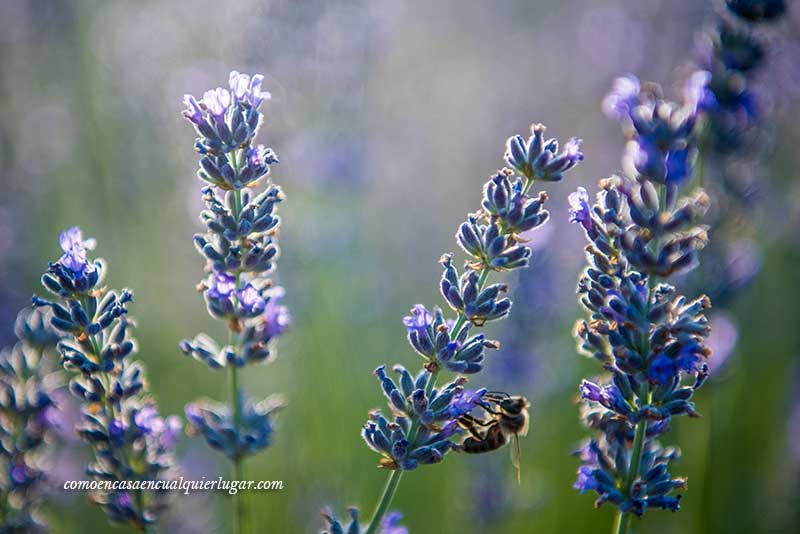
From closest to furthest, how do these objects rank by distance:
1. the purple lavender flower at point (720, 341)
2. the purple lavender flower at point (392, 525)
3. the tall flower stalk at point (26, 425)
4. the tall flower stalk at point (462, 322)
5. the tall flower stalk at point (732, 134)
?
the tall flower stalk at point (462, 322)
the purple lavender flower at point (392, 525)
the tall flower stalk at point (26, 425)
the tall flower stalk at point (732, 134)
the purple lavender flower at point (720, 341)

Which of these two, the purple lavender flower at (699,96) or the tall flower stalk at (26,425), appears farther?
the tall flower stalk at (26,425)

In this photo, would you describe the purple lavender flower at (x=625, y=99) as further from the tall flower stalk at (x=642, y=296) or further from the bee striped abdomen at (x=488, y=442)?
the bee striped abdomen at (x=488, y=442)

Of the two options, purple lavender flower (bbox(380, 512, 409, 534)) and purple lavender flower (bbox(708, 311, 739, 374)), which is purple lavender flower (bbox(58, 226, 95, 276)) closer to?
purple lavender flower (bbox(380, 512, 409, 534))

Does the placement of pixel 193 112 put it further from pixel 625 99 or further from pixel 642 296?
pixel 642 296

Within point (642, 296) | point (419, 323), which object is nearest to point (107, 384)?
point (419, 323)

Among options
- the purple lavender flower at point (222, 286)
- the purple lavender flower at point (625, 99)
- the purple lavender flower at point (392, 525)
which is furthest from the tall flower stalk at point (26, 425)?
the purple lavender flower at point (625, 99)

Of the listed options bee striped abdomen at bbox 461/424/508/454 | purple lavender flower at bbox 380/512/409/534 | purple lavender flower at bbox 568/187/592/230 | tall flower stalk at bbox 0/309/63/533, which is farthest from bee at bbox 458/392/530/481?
tall flower stalk at bbox 0/309/63/533
